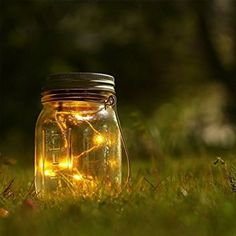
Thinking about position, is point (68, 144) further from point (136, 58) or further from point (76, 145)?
point (136, 58)

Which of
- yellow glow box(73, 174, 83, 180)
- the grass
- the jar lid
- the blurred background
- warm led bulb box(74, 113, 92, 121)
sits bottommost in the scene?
the grass

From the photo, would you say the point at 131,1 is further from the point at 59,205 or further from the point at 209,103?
the point at 59,205

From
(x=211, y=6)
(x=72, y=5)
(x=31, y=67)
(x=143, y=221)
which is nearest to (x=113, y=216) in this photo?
(x=143, y=221)

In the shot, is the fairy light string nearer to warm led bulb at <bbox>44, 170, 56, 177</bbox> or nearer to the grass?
warm led bulb at <bbox>44, 170, 56, 177</bbox>

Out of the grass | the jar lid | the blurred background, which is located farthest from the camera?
the blurred background

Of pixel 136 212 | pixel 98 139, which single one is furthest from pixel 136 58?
pixel 136 212

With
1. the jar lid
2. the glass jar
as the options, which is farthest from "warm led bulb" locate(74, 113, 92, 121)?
the jar lid
